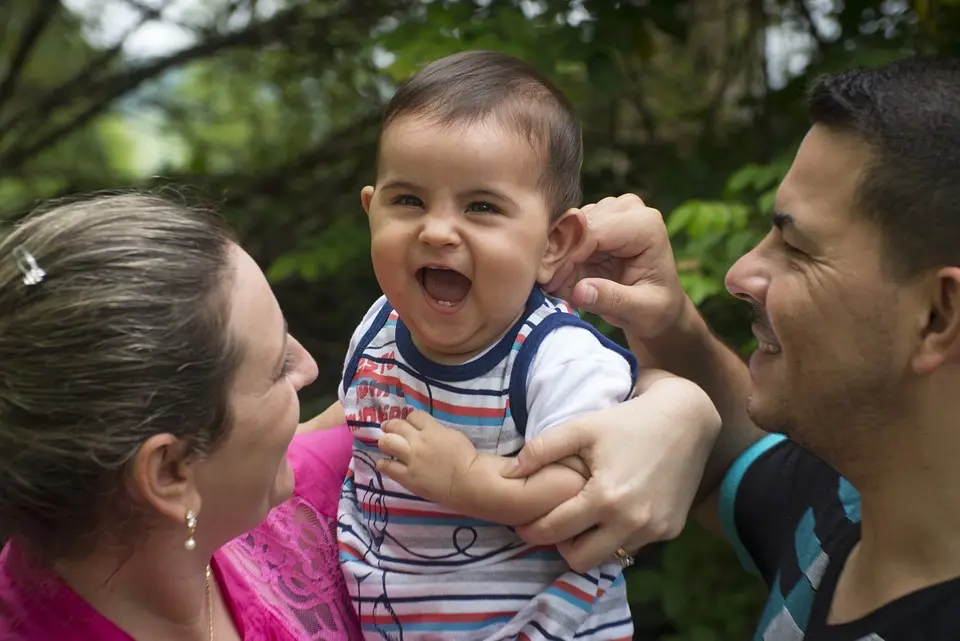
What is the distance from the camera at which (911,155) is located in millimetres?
1473

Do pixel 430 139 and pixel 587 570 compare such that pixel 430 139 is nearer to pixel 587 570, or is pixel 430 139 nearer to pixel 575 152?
pixel 575 152

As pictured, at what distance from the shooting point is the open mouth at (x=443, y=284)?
1620 mm

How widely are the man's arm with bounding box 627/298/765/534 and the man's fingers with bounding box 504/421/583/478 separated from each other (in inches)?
22.1

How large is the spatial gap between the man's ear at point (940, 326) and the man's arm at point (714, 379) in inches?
23.5

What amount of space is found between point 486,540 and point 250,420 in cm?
45

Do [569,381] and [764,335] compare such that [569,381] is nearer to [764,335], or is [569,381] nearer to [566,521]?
[566,521]

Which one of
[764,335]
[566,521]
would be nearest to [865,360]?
[764,335]

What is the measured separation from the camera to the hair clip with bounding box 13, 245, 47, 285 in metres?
1.28

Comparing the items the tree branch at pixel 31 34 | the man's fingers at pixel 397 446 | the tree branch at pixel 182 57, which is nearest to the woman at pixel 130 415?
the man's fingers at pixel 397 446

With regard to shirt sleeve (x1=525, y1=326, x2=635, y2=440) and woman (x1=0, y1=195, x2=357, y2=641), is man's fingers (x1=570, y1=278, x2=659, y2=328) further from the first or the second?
woman (x1=0, y1=195, x2=357, y2=641)

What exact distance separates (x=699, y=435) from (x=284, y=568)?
2.41 feet

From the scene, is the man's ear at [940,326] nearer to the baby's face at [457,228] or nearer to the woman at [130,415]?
the baby's face at [457,228]

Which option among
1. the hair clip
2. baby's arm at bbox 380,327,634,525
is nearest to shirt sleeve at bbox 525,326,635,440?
baby's arm at bbox 380,327,634,525

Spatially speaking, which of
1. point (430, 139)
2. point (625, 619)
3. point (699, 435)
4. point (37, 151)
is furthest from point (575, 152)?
point (37, 151)
